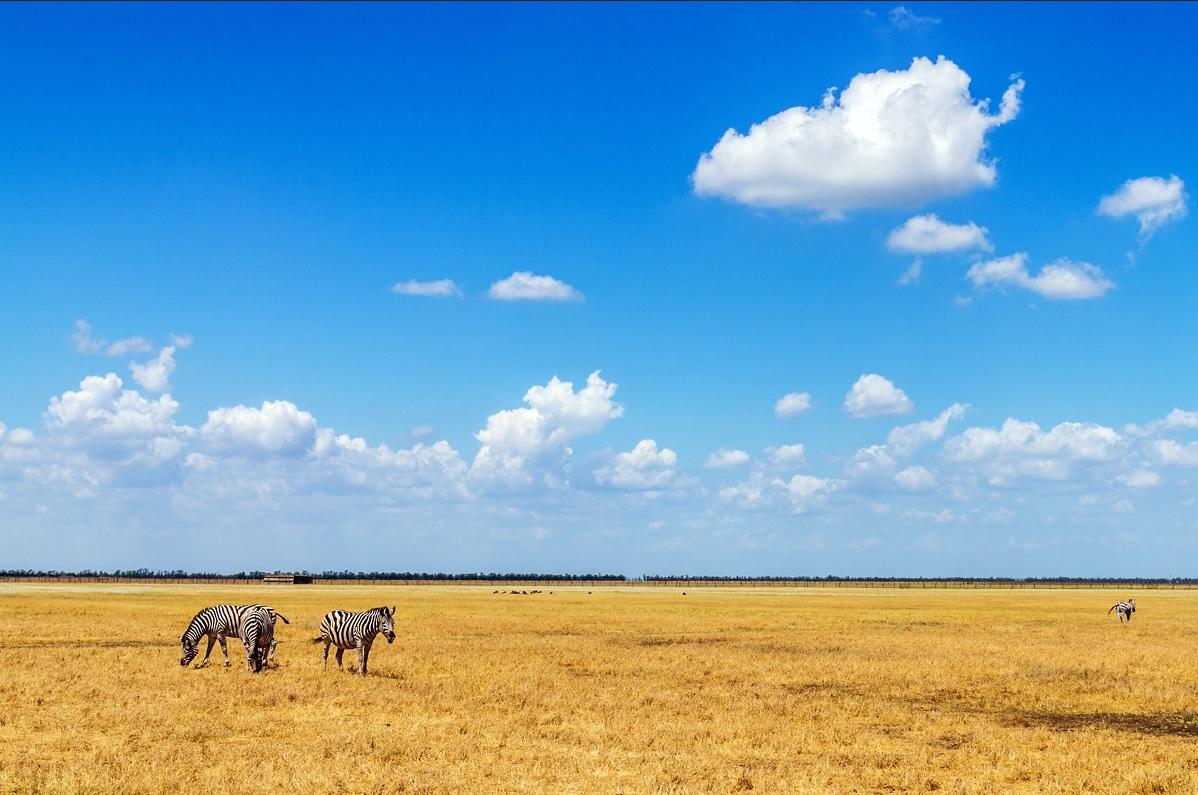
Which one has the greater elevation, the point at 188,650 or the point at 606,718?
the point at 188,650

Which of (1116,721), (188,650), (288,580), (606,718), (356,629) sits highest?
(356,629)

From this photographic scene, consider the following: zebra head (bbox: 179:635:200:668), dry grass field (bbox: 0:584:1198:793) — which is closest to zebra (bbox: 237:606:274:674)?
dry grass field (bbox: 0:584:1198:793)

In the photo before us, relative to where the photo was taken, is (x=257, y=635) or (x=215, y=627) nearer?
(x=257, y=635)

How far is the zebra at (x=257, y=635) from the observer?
30.5m

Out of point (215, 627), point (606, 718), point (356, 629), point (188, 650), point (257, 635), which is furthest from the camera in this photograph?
point (215, 627)

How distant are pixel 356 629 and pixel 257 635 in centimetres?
274

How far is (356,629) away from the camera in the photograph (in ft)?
101

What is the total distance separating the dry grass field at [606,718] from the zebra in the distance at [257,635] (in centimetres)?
76

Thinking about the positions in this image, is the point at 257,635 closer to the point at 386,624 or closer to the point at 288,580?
the point at 386,624

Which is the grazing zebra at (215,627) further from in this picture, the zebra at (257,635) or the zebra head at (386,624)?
the zebra head at (386,624)

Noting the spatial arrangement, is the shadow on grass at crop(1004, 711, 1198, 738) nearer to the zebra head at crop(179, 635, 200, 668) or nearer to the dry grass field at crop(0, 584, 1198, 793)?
the dry grass field at crop(0, 584, 1198, 793)

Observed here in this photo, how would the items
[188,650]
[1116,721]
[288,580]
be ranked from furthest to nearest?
[288,580] → [188,650] → [1116,721]

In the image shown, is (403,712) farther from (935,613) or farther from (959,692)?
(935,613)

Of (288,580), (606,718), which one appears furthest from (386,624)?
(288,580)
